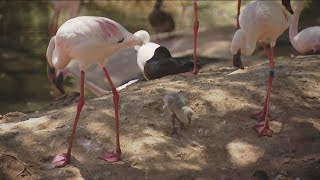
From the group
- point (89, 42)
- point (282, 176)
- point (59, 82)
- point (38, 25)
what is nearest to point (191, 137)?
point (282, 176)

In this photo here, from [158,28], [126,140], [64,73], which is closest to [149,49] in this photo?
[64,73]

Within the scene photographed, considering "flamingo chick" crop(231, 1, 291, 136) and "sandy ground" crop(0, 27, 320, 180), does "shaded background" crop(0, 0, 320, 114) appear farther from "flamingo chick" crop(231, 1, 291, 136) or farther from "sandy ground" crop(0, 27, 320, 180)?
"flamingo chick" crop(231, 1, 291, 136)

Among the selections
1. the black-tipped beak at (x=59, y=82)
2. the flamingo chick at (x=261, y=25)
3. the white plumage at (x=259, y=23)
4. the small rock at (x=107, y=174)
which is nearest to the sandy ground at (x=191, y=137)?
the small rock at (x=107, y=174)

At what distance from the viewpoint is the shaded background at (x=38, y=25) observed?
832cm

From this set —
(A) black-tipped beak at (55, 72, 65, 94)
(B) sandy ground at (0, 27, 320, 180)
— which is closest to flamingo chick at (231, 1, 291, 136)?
(B) sandy ground at (0, 27, 320, 180)

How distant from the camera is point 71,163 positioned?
4234mm

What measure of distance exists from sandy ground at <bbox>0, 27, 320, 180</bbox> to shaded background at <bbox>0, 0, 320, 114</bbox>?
2926mm

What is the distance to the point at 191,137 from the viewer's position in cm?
457

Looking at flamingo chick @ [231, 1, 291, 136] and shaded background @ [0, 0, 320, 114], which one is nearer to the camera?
flamingo chick @ [231, 1, 291, 136]

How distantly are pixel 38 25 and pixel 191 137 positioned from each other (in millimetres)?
8265

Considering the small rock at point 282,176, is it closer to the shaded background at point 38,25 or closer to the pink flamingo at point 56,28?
the shaded background at point 38,25

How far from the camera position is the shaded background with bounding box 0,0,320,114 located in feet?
27.3

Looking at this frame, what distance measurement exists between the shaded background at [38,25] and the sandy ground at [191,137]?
9.60 ft

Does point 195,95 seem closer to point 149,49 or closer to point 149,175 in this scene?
point 149,175
